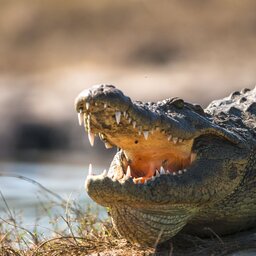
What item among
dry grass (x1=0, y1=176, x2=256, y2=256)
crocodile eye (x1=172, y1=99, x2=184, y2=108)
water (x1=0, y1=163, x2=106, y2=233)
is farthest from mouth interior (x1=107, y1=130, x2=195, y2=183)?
water (x1=0, y1=163, x2=106, y2=233)

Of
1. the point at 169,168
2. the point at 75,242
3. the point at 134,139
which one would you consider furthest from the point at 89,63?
the point at 134,139

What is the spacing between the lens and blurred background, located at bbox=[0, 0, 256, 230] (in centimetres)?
2533

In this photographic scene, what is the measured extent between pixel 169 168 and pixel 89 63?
29430mm

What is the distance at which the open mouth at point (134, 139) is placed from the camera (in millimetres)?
5922

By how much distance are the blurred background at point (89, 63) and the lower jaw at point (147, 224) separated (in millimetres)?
7869

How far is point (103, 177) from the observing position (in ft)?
19.5

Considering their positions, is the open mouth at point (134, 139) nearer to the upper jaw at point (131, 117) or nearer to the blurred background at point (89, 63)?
the upper jaw at point (131, 117)

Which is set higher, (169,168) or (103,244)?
(169,168)

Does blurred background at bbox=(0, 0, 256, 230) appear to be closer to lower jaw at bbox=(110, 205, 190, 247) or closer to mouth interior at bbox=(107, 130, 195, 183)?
mouth interior at bbox=(107, 130, 195, 183)

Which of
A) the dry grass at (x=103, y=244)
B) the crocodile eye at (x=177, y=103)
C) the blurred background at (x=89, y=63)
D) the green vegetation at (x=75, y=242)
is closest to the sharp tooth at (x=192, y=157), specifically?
the crocodile eye at (x=177, y=103)

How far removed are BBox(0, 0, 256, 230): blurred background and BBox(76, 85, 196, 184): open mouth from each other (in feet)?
25.4

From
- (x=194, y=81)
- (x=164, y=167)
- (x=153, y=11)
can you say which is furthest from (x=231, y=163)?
(x=153, y=11)

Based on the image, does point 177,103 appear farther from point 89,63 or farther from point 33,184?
point 89,63

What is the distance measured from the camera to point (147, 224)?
6184 millimetres
